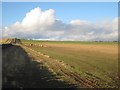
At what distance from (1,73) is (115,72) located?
34.8 feet

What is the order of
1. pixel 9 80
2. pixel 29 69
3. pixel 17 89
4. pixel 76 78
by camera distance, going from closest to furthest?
pixel 17 89 → pixel 9 80 → pixel 76 78 → pixel 29 69

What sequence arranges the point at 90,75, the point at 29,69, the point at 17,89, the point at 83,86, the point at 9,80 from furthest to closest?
1. the point at 29,69
2. the point at 90,75
3. the point at 9,80
4. the point at 83,86
5. the point at 17,89

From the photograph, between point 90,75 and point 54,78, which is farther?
point 90,75

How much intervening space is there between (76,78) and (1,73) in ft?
19.9

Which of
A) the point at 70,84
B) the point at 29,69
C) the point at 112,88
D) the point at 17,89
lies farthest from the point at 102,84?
the point at 29,69

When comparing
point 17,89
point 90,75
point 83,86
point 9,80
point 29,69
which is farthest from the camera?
point 29,69

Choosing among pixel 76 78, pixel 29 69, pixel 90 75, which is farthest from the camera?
pixel 29 69

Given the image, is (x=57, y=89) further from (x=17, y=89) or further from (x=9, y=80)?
(x=9, y=80)

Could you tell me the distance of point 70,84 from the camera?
62.5ft

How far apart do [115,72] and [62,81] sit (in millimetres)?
7574

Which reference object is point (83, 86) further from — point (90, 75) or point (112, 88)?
point (90, 75)

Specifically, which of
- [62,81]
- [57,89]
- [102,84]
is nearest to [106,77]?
[102,84]

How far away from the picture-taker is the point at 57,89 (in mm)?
17359

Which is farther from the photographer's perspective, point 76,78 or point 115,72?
point 115,72
